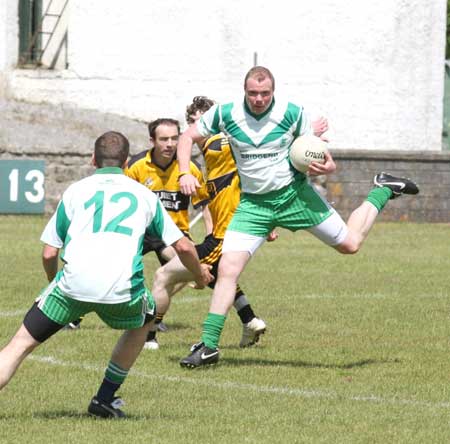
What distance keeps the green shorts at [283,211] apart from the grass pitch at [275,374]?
1007mm

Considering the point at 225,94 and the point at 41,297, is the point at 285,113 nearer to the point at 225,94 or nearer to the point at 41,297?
the point at 41,297

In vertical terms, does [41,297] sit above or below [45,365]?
above

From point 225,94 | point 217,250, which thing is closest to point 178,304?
point 217,250

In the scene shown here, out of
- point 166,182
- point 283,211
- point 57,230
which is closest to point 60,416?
point 57,230

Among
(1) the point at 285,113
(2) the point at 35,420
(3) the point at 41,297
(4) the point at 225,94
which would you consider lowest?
(4) the point at 225,94

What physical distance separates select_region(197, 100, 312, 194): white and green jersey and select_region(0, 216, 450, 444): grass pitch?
1.37m

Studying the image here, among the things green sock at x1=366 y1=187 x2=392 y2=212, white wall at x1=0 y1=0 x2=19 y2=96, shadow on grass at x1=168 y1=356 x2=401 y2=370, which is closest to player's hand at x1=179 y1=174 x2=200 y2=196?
shadow on grass at x1=168 y1=356 x2=401 y2=370

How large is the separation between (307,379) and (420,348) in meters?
1.73

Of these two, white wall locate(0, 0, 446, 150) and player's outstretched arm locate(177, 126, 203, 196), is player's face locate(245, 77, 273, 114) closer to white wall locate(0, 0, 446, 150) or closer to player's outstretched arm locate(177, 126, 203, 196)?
player's outstretched arm locate(177, 126, 203, 196)

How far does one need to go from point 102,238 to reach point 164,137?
4100mm

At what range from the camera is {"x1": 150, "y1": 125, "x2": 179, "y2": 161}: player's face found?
1080 cm

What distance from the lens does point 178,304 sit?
13078mm

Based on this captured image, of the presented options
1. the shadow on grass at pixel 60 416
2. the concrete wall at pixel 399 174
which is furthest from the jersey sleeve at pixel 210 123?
the concrete wall at pixel 399 174

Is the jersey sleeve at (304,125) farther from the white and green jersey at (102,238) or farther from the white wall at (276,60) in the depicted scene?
the white wall at (276,60)
